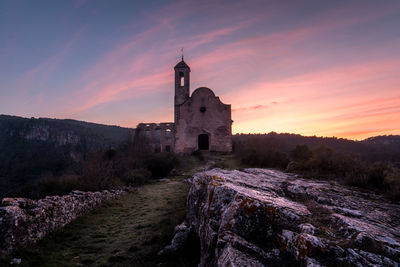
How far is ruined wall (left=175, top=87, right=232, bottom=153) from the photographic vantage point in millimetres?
29016

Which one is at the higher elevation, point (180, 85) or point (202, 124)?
point (180, 85)

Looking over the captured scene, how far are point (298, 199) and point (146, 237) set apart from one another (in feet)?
14.4

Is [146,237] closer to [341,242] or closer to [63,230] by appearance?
[63,230]

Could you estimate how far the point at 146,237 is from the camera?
6.67 m

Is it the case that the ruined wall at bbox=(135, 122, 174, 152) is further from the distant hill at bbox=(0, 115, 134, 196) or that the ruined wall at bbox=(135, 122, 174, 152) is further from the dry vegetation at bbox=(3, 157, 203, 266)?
the distant hill at bbox=(0, 115, 134, 196)

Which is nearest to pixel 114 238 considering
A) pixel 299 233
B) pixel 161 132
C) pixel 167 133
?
pixel 299 233

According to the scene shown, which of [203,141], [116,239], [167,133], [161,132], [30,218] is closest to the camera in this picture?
[30,218]

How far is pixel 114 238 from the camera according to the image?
712 centimetres

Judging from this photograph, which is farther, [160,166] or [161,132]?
[161,132]

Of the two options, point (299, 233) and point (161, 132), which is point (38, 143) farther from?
point (299, 233)

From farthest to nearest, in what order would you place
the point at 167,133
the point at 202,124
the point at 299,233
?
the point at 167,133 < the point at 202,124 < the point at 299,233

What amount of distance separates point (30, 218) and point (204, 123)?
2372 centimetres

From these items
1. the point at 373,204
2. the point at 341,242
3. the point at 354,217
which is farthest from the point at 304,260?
the point at 373,204

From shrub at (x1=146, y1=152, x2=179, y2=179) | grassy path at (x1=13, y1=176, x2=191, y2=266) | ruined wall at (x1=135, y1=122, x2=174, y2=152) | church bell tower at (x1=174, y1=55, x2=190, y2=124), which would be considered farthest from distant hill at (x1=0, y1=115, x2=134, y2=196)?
grassy path at (x1=13, y1=176, x2=191, y2=266)
